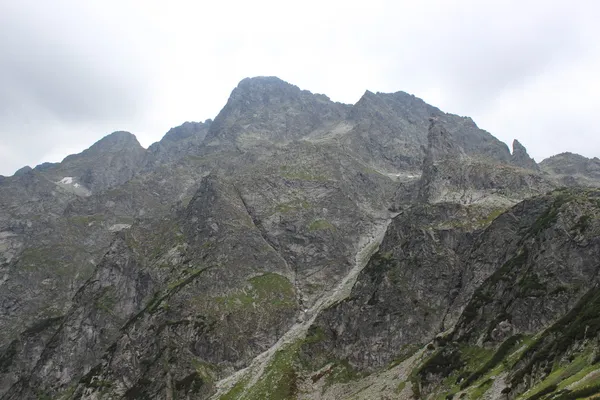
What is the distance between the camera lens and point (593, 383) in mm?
49969

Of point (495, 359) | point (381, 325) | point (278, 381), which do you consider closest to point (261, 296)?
point (278, 381)

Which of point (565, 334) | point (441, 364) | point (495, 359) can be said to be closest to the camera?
point (565, 334)

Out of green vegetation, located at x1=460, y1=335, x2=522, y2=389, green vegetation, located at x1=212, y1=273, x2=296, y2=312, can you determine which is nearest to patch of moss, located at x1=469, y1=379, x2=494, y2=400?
green vegetation, located at x1=460, y1=335, x2=522, y2=389

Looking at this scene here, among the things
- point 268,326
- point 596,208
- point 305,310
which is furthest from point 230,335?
point 596,208

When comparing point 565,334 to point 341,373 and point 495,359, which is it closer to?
point 495,359

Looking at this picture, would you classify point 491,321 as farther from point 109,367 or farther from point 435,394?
point 109,367

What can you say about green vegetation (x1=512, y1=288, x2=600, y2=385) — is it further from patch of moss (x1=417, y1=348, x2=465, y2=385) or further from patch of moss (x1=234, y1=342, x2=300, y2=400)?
patch of moss (x1=234, y1=342, x2=300, y2=400)

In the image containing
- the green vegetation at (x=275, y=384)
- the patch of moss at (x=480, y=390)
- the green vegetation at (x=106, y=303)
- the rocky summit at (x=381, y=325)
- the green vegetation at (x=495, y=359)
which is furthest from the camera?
the green vegetation at (x=106, y=303)

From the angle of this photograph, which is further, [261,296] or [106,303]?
[106,303]

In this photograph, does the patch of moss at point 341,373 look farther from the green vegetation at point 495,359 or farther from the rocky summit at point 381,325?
the green vegetation at point 495,359

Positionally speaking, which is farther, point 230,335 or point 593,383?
point 230,335

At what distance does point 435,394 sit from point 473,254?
63642 millimetres

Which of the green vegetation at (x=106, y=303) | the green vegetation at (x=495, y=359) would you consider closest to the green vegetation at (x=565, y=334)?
the green vegetation at (x=495, y=359)

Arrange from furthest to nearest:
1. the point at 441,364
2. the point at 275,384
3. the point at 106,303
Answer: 1. the point at 106,303
2. the point at 275,384
3. the point at 441,364
